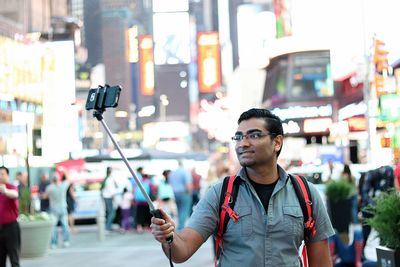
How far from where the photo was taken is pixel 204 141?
147m

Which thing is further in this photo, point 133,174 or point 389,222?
point 389,222

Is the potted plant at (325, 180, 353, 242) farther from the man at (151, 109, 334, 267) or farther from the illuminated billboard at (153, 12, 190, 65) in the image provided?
the illuminated billboard at (153, 12, 190, 65)

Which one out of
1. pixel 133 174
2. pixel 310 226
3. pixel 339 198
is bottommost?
pixel 339 198

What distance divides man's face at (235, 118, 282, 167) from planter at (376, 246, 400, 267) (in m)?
2.88

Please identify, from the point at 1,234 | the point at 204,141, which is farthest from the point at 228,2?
the point at 1,234

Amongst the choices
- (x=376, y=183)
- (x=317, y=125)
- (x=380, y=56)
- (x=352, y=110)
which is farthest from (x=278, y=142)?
(x=317, y=125)

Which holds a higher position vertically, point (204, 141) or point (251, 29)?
point (251, 29)

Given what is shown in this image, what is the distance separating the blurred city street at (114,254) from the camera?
13758 millimetres

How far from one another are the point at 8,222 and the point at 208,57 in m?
60.0

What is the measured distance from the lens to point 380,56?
97.8 feet

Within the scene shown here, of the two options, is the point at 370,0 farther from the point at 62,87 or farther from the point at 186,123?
the point at 186,123

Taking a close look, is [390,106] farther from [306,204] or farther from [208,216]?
[208,216]

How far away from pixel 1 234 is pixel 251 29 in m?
84.5

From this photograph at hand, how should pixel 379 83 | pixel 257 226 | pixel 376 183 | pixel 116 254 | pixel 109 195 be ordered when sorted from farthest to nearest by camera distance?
pixel 379 83 → pixel 109 195 → pixel 116 254 → pixel 376 183 → pixel 257 226
